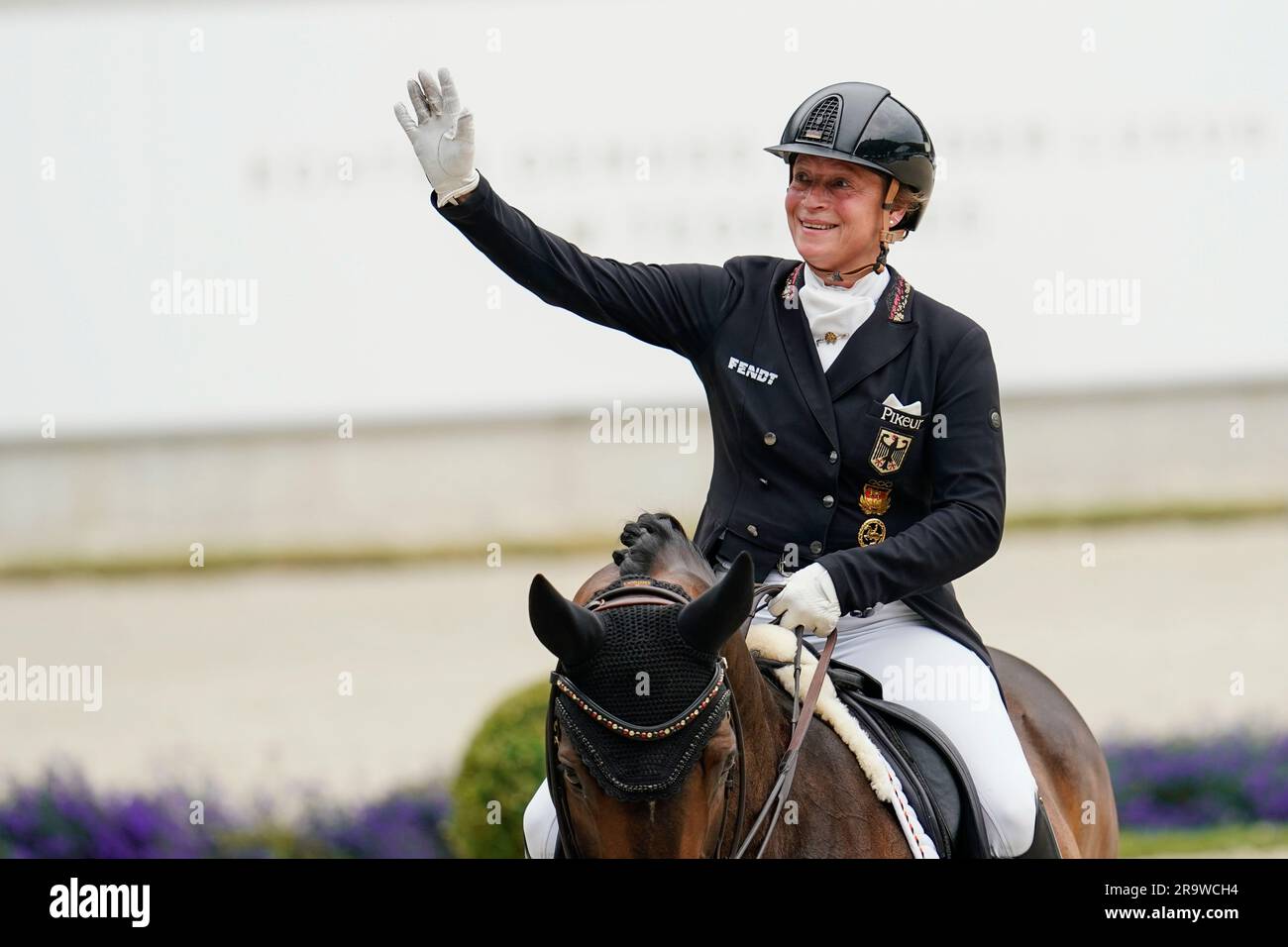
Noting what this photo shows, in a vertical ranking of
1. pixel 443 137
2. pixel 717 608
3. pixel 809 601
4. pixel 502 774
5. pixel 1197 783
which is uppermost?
pixel 443 137

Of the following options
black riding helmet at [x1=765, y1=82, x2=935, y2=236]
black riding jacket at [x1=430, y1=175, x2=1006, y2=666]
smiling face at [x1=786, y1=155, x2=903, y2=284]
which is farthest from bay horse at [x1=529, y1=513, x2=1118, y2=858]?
black riding helmet at [x1=765, y1=82, x2=935, y2=236]

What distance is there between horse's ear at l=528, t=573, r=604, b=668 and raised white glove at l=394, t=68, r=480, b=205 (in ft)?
3.59

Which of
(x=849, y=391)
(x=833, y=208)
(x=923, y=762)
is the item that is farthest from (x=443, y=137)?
(x=923, y=762)

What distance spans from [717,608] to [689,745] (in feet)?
0.79

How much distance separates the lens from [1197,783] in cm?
881

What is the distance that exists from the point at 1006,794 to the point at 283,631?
10802 mm

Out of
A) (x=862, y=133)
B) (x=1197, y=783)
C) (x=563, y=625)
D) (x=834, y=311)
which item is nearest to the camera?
(x=563, y=625)

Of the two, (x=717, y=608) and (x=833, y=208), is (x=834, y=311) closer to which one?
(x=833, y=208)

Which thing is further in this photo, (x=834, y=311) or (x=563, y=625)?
(x=834, y=311)

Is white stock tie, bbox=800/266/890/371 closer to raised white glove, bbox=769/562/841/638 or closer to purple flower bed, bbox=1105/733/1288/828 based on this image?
raised white glove, bbox=769/562/841/638

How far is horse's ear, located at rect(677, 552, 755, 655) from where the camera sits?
2.76m

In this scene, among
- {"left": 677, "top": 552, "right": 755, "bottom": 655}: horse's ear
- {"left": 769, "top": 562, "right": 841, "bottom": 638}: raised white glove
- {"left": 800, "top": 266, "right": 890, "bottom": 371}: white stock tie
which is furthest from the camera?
{"left": 800, "top": 266, "right": 890, "bottom": 371}: white stock tie

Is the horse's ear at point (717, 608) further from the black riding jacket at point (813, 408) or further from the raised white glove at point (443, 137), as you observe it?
the raised white glove at point (443, 137)

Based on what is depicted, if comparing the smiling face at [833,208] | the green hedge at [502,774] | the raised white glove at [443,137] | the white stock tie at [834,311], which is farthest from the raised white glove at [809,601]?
the green hedge at [502,774]
